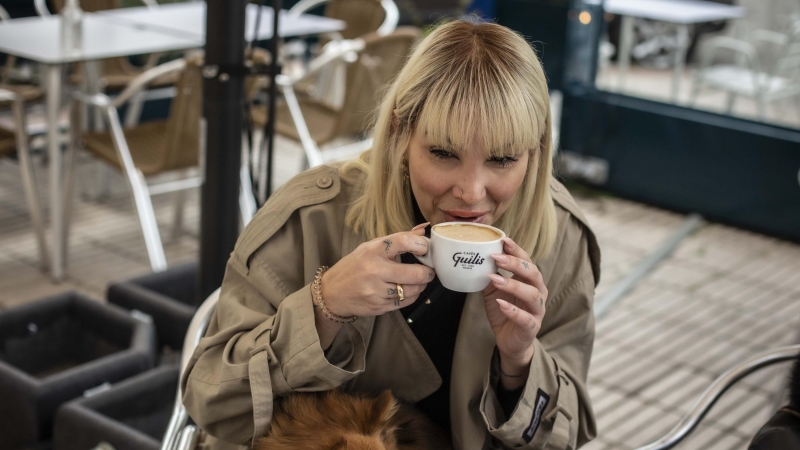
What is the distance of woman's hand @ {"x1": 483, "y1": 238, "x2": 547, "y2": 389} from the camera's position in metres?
1.12

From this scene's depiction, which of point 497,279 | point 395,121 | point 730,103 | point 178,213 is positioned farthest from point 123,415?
point 730,103

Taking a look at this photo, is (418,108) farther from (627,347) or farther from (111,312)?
(627,347)

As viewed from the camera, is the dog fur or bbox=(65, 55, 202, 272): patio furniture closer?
the dog fur

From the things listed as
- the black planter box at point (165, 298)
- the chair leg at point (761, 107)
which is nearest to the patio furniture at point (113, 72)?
the black planter box at point (165, 298)

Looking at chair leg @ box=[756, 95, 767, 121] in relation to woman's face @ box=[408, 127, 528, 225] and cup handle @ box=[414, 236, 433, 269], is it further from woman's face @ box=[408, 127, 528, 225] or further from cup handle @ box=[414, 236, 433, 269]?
cup handle @ box=[414, 236, 433, 269]

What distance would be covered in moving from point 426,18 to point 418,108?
617 cm

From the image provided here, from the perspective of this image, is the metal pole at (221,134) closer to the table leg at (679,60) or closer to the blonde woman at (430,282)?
the blonde woman at (430,282)

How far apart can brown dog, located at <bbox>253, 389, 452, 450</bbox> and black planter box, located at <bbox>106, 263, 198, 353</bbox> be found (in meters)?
1.50

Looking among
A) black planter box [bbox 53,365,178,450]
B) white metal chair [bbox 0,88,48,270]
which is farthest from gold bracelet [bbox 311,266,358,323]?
white metal chair [bbox 0,88,48,270]

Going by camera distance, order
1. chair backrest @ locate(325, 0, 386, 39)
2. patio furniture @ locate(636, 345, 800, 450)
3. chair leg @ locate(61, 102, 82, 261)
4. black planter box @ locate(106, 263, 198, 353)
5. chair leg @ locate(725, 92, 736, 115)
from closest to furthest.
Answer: patio furniture @ locate(636, 345, 800, 450), black planter box @ locate(106, 263, 198, 353), chair leg @ locate(61, 102, 82, 261), chair leg @ locate(725, 92, 736, 115), chair backrest @ locate(325, 0, 386, 39)

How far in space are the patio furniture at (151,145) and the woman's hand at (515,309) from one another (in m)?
2.12

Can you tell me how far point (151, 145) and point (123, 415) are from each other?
170 cm

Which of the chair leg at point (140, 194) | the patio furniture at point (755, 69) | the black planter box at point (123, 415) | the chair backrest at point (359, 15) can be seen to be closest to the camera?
→ the black planter box at point (123, 415)

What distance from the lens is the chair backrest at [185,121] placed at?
3.17 m
